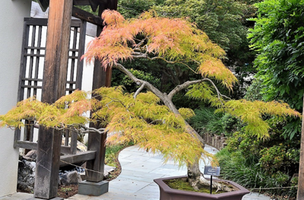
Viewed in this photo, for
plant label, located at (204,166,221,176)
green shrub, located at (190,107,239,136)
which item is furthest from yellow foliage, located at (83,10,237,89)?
green shrub, located at (190,107,239,136)

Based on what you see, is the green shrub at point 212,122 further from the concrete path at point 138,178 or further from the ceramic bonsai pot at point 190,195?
the ceramic bonsai pot at point 190,195

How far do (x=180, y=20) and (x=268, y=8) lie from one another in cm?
183

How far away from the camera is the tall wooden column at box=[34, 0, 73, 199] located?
9.57 ft

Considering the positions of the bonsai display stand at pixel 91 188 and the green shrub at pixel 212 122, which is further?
the green shrub at pixel 212 122

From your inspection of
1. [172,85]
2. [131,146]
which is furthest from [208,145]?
[172,85]

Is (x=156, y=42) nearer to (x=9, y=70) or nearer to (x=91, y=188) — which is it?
(x=9, y=70)

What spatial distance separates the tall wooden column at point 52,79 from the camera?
2.92 m

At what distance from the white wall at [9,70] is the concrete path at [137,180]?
299 millimetres

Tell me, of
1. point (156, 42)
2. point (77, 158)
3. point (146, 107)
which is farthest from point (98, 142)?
point (156, 42)

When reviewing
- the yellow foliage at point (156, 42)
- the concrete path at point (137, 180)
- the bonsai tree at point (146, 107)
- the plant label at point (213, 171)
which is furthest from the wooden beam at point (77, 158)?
the plant label at point (213, 171)

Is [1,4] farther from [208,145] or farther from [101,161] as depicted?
[208,145]

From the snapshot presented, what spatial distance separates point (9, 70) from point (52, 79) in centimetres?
110

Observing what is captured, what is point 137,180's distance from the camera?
503 cm

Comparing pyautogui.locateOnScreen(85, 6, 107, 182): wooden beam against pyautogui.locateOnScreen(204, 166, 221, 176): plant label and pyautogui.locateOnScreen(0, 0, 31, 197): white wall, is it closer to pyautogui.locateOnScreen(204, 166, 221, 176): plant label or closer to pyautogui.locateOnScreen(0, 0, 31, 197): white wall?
pyautogui.locateOnScreen(0, 0, 31, 197): white wall
